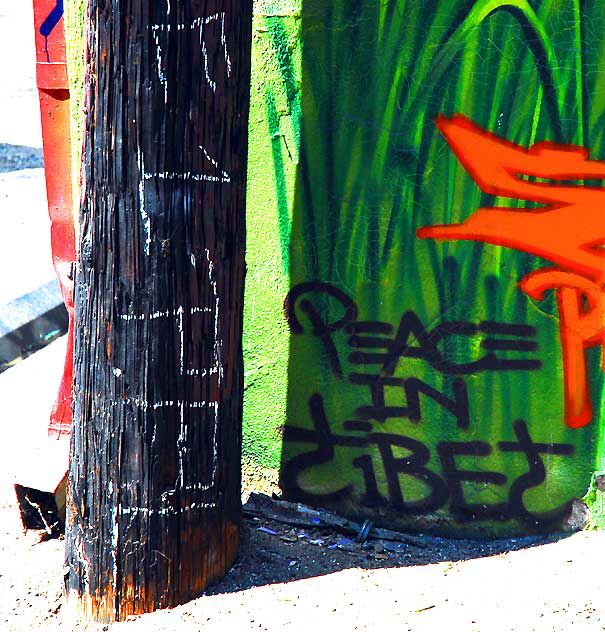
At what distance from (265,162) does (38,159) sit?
762 cm

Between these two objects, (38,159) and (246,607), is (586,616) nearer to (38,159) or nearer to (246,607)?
(246,607)

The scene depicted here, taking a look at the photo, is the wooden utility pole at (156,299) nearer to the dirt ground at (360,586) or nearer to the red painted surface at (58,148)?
the dirt ground at (360,586)

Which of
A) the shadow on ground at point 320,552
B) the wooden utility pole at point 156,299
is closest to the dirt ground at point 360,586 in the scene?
the shadow on ground at point 320,552

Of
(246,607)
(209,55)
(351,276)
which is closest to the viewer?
(209,55)

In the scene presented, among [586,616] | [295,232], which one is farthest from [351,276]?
[586,616]

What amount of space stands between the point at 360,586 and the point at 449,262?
1232 millimetres

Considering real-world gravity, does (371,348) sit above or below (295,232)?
below

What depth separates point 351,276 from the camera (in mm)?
3801

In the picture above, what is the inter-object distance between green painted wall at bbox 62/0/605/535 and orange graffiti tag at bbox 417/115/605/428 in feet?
0.13

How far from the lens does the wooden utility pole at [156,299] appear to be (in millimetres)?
2938

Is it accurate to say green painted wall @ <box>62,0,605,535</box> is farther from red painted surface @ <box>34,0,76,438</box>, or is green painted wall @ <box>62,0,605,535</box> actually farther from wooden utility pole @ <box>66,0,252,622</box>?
wooden utility pole @ <box>66,0,252,622</box>

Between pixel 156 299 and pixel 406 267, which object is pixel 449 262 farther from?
pixel 156 299

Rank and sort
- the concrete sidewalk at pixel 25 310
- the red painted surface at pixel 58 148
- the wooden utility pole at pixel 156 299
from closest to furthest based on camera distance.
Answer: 1. the wooden utility pole at pixel 156 299
2. the red painted surface at pixel 58 148
3. the concrete sidewalk at pixel 25 310

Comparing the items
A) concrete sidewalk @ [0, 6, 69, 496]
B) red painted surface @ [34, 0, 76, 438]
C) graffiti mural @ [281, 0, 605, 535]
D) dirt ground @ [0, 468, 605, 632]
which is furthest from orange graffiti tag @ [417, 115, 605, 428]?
concrete sidewalk @ [0, 6, 69, 496]
